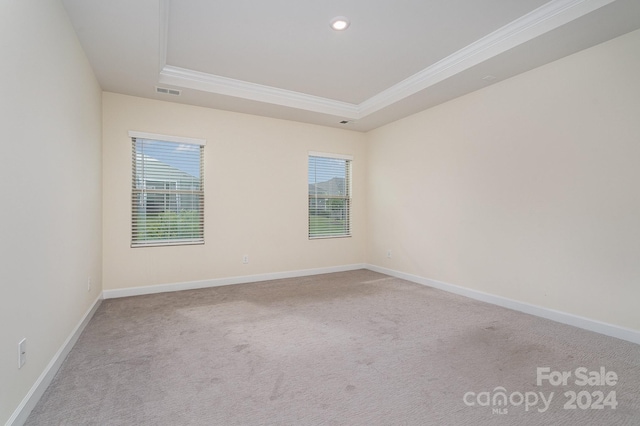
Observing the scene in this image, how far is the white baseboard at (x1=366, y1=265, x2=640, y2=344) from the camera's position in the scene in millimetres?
2746

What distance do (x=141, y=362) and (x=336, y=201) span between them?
413 cm

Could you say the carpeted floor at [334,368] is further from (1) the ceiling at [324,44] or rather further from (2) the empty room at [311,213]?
(1) the ceiling at [324,44]

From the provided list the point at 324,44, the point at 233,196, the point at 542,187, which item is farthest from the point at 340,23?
the point at 233,196

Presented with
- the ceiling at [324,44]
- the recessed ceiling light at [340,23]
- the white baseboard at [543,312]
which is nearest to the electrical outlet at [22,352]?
the ceiling at [324,44]

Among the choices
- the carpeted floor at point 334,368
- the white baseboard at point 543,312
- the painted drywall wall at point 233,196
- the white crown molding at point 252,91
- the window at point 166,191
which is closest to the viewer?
the carpeted floor at point 334,368

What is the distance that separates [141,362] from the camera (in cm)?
233

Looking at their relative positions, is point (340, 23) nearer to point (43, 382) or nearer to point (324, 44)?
point (324, 44)

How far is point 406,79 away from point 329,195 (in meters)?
2.41

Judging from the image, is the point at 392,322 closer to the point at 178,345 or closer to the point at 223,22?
the point at 178,345

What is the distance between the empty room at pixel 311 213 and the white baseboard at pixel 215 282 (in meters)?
0.03

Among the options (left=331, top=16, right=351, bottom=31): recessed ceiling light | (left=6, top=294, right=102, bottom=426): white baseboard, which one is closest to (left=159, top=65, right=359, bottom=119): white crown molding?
(left=331, top=16, right=351, bottom=31): recessed ceiling light

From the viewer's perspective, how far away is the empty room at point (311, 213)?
6.06ft

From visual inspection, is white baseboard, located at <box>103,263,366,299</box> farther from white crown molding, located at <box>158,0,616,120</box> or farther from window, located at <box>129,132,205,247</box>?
white crown molding, located at <box>158,0,616,120</box>

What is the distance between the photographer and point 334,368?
2.25m
